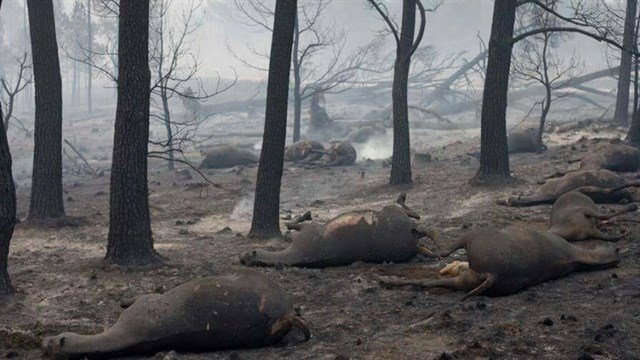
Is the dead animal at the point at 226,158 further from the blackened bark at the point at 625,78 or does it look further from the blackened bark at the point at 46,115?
the blackened bark at the point at 625,78

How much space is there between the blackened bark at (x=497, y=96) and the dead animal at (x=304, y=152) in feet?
28.1

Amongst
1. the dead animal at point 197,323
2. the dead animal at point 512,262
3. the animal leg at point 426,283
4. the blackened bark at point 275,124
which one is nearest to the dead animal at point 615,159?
the blackened bark at point 275,124

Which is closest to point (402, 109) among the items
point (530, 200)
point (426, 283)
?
point (530, 200)

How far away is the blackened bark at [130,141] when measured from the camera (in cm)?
950

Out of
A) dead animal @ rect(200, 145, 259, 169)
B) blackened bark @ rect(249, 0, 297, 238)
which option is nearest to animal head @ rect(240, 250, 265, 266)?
blackened bark @ rect(249, 0, 297, 238)

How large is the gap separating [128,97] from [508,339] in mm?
6109

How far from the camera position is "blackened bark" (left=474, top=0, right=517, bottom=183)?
15508mm

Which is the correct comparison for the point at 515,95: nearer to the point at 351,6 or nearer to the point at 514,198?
the point at 514,198

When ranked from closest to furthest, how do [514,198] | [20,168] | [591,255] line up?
[591,255] < [514,198] < [20,168]

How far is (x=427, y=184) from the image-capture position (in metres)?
17.3

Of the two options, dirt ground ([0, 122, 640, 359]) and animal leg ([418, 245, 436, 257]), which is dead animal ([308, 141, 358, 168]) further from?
animal leg ([418, 245, 436, 257])

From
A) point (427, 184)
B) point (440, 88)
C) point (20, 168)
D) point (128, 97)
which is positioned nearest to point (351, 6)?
point (440, 88)

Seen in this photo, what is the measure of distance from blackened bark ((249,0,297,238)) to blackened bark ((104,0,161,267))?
272 cm

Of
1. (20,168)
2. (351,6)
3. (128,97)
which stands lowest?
(20,168)
